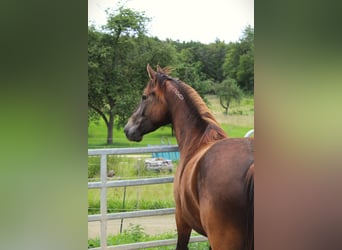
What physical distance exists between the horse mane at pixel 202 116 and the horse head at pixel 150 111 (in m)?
0.11

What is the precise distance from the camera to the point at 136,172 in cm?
275

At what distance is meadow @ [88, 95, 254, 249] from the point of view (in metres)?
2.70

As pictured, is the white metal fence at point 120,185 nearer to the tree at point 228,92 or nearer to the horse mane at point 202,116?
the horse mane at point 202,116

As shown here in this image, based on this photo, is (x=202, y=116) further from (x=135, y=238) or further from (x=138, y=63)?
(x=135, y=238)

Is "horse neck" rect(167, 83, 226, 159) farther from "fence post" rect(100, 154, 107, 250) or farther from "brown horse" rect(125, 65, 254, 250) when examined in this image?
"fence post" rect(100, 154, 107, 250)

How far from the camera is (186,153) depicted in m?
2.80

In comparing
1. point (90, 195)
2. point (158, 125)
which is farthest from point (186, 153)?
point (90, 195)

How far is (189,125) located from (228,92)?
0.30m

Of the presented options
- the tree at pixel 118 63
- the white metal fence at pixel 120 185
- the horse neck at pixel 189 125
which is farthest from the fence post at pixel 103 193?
the horse neck at pixel 189 125

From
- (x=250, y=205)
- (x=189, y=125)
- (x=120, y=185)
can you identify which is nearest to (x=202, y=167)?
(x=189, y=125)

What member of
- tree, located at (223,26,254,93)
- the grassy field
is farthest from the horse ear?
tree, located at (223,26,254,93)

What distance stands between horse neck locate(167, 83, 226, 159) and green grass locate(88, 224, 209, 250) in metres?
0.49
